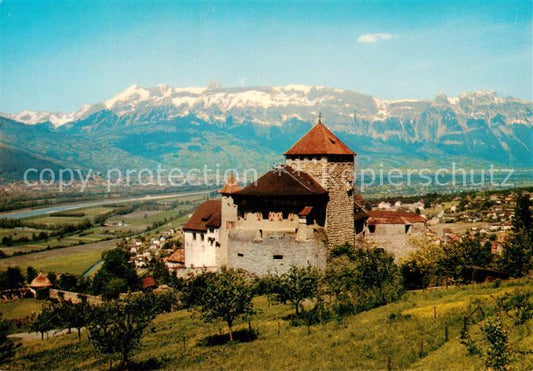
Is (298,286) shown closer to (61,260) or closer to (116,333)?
(116,333)

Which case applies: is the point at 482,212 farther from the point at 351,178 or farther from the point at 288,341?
the point at 288,341

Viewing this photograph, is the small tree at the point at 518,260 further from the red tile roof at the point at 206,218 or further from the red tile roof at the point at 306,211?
the red tile roof at the point at 206,218

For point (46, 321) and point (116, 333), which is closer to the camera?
point (116, 333)

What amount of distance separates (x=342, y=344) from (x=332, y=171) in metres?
21.8

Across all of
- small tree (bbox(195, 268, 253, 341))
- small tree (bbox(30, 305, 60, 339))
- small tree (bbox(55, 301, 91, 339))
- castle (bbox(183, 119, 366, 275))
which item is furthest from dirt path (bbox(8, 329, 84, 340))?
small tree (bbox(195, 268, 253, 341))

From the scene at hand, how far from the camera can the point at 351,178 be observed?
4575cm

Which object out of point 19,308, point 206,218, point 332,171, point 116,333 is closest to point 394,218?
point 332,171

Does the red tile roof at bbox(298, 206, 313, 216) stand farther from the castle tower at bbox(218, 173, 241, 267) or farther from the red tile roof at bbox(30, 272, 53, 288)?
the red tile roof at bbox(30, 272, 53, 288)

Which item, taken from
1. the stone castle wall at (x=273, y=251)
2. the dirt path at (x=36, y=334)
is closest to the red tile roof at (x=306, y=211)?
the stone castle wall at (x=273, y=251)

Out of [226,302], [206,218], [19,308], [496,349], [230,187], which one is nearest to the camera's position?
[496,349]

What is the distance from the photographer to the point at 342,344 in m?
23.8

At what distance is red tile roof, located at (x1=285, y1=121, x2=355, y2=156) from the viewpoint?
43.6m

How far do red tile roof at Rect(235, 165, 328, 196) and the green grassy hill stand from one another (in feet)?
33.6

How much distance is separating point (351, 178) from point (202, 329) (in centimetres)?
2012
